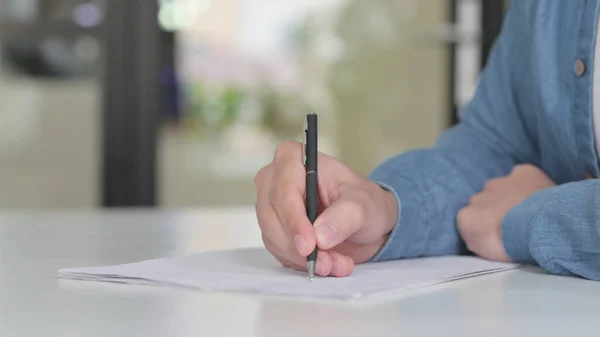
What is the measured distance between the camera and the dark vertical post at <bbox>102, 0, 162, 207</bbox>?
355cm

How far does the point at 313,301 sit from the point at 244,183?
10.5 feet

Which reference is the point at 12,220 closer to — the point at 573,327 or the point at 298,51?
the point at 573,327

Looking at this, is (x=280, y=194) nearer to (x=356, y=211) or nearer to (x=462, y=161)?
(x=356, y=211)

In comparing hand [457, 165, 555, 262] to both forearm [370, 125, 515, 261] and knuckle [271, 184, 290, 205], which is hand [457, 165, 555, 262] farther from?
knuckle [271, 184, 290, 205]

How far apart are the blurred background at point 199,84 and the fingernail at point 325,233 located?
2.97 meters

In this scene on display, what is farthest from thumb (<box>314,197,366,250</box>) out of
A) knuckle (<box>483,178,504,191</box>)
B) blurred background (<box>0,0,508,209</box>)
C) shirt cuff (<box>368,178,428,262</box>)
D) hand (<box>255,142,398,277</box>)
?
blurred background (<box>0,0,508,209</box>)

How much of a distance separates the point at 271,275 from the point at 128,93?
300 cm

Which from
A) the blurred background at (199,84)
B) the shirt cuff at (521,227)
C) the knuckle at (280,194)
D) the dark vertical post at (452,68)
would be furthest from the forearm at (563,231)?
the dark vertical post at (452,68)

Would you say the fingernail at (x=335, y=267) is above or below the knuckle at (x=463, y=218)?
below

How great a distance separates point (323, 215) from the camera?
64cm

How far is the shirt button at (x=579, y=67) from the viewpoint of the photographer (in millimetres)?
883

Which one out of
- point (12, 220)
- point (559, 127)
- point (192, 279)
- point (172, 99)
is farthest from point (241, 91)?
point (192, 279)

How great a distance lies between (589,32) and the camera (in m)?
0.88

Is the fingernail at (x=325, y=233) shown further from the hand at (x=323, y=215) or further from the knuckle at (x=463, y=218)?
the knuckle at (x=463, y=218)
